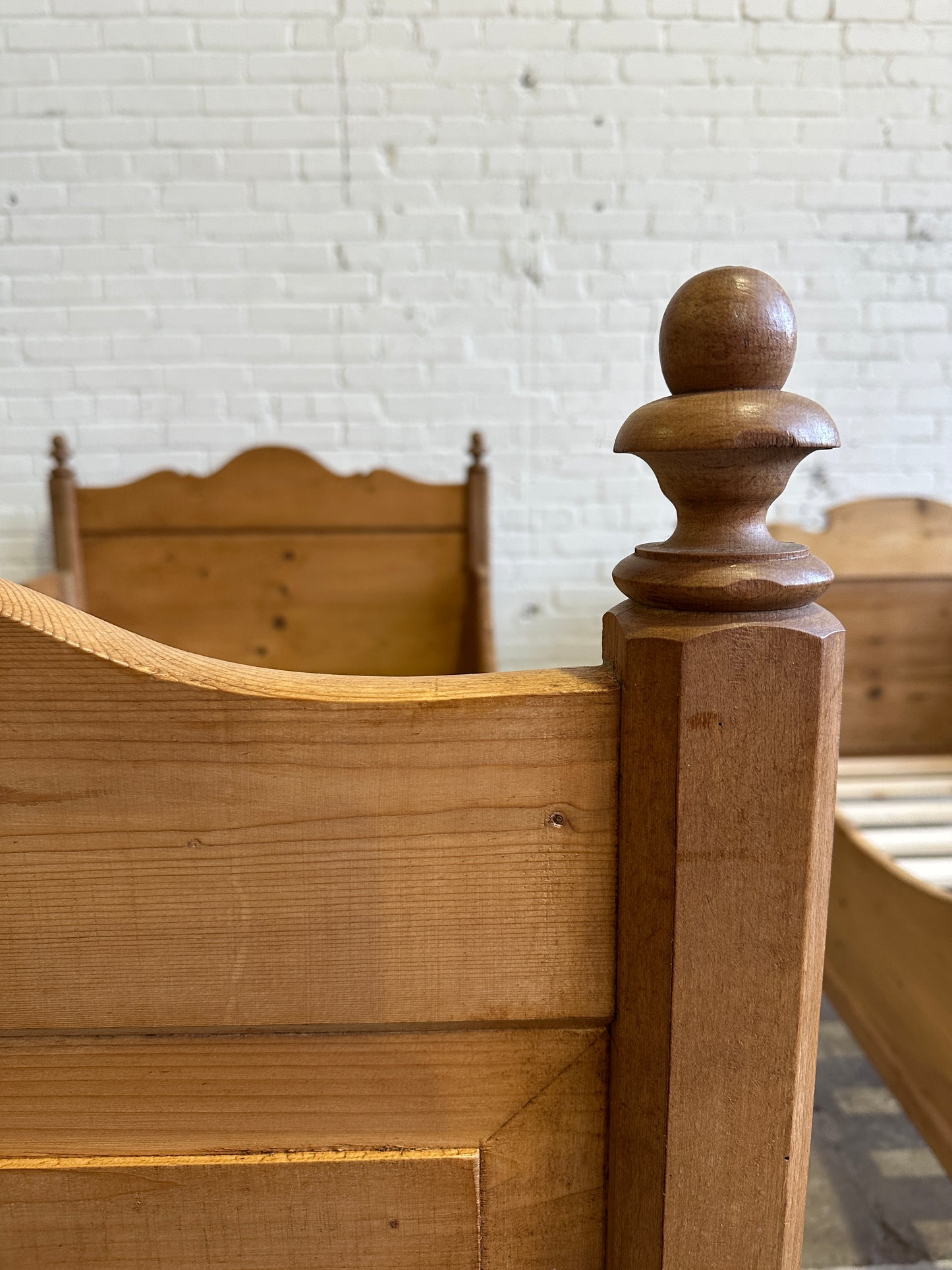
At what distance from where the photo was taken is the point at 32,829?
0.37m

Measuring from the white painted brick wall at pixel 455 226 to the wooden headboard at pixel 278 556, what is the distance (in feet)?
0.96

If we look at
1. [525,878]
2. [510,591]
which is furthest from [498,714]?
[510,591]

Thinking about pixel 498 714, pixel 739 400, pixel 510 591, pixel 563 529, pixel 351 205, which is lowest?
pixel 510 591

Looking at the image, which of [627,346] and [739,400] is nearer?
[739,400]

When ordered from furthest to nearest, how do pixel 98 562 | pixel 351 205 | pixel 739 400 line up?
pixel 351 205
pixel 98 562
pixel 739 400

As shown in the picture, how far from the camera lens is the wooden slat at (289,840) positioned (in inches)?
14.3

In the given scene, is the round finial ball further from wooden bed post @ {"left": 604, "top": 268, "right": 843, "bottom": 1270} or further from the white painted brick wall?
the white painted brick wall

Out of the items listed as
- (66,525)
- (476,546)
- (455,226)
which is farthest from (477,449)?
(66,525)

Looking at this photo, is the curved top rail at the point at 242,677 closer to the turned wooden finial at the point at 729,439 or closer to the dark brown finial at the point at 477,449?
the turned wooden finial at the point at 729,439

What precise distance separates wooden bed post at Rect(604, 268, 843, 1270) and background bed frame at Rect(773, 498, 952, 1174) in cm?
59

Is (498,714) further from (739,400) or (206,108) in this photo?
(206,108)

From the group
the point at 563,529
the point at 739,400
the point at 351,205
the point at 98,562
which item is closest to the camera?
the point at 739,400

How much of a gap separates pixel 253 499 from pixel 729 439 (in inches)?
64.3

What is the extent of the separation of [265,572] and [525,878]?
1574 millimetres
